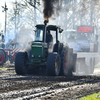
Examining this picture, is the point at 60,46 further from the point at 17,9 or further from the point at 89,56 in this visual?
the point at 17,9

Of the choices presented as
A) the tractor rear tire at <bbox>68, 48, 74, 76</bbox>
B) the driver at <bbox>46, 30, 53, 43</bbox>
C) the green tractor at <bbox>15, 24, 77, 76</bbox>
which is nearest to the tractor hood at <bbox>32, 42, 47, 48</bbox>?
the green tractor at <bbox>15, 24, 77, 76</bbox>

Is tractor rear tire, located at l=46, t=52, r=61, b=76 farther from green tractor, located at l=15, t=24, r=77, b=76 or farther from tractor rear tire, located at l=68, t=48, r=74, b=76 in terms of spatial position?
tractor rear tire, located at l=68, t=48, r=74, b=76

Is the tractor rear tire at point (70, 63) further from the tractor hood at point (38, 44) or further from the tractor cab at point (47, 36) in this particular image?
the tractor hood at point (38, 44)

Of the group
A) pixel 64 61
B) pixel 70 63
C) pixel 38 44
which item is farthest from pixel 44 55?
pixel 70 63

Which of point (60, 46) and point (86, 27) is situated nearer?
point (60, 46)

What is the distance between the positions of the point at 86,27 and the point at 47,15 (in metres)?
14.6

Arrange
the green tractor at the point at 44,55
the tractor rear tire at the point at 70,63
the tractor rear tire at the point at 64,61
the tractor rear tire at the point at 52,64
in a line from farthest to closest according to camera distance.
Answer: the tractor rear tire at the point at 70,63 < the tractor rear tire at the point at 64,61 < the green tractor at the point at 44,55 < the tractor rear tire at the point at 52,64

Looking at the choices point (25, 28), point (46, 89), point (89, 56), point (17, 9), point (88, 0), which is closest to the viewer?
point (46, 89)

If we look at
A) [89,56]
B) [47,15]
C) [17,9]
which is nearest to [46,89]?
[47,15]

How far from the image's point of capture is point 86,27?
93.1 ft

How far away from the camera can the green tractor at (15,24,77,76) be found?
11.4m

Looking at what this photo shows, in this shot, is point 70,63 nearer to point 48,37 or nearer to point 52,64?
point 48,37

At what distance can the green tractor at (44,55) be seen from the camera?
11.4 m

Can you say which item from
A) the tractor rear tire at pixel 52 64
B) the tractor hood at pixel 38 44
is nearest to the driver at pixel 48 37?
the tractor hood at pixel 38 44
